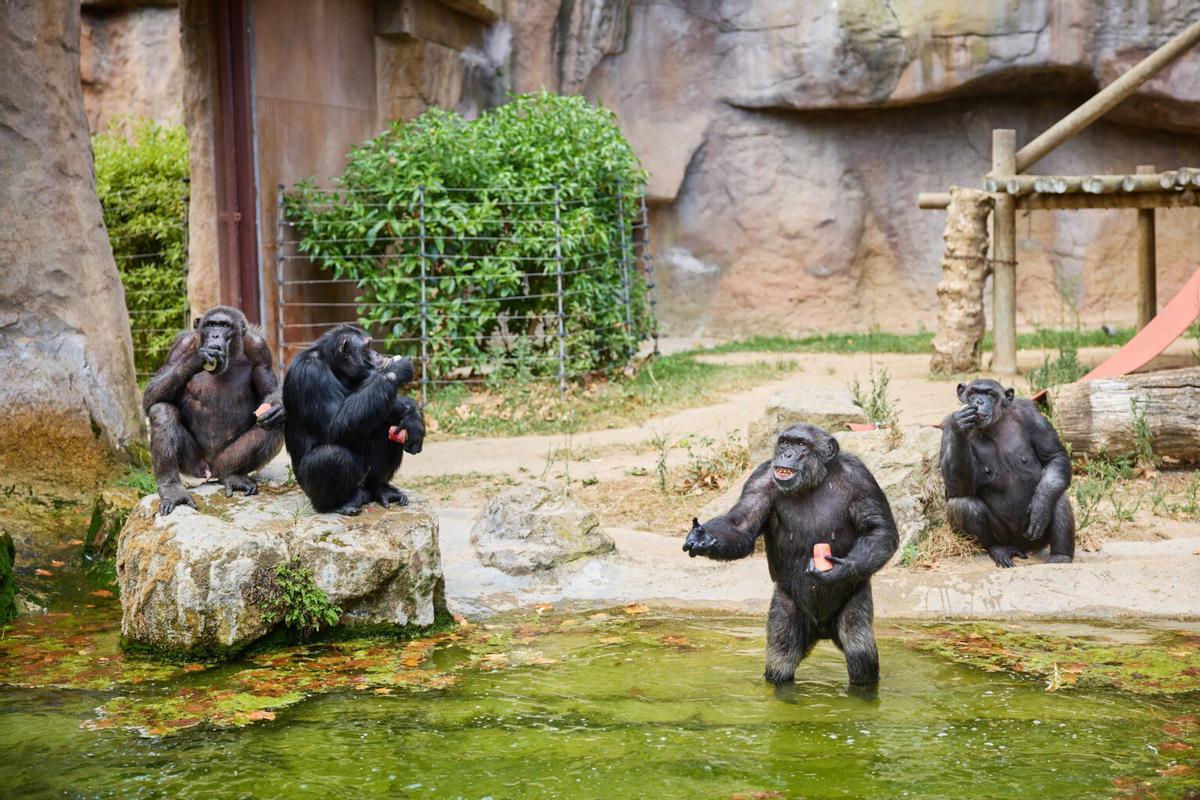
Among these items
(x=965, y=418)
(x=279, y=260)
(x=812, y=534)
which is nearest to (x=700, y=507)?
(x=965, y=418)

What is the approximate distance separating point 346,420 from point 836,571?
2656mm

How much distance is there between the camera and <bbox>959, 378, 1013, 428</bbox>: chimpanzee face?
751cm

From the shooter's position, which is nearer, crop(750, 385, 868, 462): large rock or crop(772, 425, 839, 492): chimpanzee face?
crop(772, 425, 839, 492): chimpanzee face

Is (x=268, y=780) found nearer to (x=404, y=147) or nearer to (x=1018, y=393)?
(x=1018, y=393)

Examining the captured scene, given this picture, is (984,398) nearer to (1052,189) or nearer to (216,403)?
(216,403)

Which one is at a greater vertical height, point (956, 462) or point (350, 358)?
point (350, 358)

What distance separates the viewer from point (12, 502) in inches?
A: 336

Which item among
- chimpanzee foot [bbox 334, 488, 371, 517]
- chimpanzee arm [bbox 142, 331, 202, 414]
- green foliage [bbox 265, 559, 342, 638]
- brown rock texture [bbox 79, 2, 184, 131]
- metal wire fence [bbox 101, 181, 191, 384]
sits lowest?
green foliage [bbox 265, 559, 342, 638]

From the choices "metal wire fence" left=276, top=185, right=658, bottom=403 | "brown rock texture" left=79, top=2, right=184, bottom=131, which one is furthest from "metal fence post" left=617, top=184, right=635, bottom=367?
"brown rock texture" left=79, top=2, right=184, bottom=131

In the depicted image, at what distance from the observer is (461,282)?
14.0 metres

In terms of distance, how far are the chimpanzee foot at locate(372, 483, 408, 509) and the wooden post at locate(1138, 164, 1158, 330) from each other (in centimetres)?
1084

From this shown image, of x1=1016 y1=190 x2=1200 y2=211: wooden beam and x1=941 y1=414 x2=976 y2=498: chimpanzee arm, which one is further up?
x1=1016 y1=190 x2=1200 y2=211: wooden beam

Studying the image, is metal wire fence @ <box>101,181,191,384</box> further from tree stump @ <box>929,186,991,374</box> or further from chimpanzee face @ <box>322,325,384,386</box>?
tree stump @ <box>929,186,991,374</box>

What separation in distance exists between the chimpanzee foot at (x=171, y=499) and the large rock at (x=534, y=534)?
1773mm
